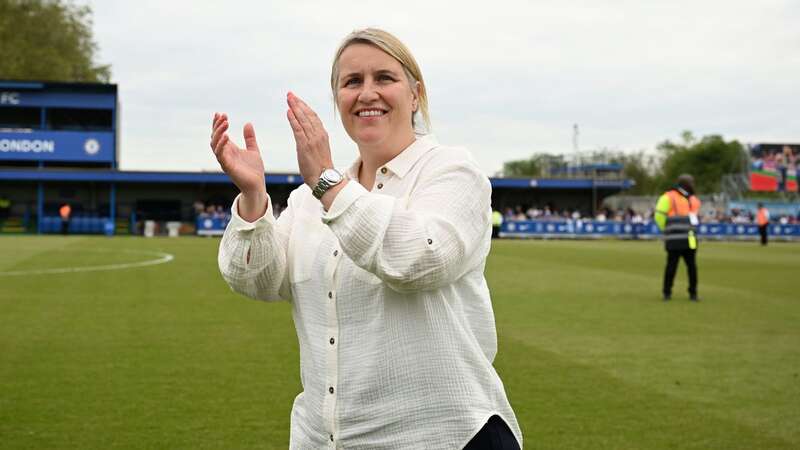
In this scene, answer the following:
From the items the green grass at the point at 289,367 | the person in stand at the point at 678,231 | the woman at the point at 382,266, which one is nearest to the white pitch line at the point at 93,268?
the green grass at the point at 289,367

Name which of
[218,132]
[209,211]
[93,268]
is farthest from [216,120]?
[209,211]

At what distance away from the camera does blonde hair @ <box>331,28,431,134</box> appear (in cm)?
238

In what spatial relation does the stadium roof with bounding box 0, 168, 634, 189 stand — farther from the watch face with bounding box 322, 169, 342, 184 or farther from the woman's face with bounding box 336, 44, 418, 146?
the watch face with bounding box 322, 169, 342, 184

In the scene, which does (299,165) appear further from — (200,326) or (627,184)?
(627,184)

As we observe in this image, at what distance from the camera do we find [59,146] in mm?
55750

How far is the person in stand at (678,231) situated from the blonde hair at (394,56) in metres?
12.8

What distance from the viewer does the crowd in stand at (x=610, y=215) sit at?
176 ft

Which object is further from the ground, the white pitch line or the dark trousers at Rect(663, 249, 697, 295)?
the dark trousers at Rect(663, 249, 697, 295)

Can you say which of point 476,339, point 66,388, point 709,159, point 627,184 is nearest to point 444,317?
point 476,339

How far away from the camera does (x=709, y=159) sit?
359 feet

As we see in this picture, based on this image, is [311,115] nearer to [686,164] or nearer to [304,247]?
[304,247]

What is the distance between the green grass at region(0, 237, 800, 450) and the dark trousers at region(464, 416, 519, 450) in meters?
3.45

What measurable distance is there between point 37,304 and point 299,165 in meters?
11.7

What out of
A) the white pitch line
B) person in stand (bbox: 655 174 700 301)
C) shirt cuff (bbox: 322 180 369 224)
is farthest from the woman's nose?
the white pitch line
